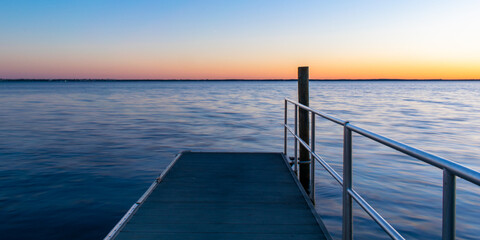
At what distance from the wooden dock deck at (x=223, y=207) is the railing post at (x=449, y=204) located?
5.66 feet

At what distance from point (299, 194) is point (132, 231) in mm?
1894

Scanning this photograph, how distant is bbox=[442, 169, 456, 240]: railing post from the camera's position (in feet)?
4.33

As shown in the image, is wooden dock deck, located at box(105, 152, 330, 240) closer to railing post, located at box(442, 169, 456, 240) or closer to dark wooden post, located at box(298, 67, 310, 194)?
dark wooden post, located at box(298, 67, 310, 194)

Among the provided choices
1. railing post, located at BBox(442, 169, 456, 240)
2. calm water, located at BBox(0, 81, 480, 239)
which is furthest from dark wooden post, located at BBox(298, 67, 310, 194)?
railing post, located at BBox(442, 169, 456, 240)

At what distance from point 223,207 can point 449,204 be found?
2.73m

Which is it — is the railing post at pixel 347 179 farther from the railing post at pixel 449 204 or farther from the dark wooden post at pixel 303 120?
the dark wooden post at pixel 303 120

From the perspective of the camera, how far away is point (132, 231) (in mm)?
3152

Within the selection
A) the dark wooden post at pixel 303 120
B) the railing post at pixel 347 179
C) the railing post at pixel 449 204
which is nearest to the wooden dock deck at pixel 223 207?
the railing post at pixel 347 179

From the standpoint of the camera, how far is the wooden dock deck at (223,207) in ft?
10.3

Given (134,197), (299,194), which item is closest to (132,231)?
(299,194)

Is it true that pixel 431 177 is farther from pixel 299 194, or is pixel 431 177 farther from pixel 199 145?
pixel 199 145

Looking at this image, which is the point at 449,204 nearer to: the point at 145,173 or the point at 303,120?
the point at 303,120

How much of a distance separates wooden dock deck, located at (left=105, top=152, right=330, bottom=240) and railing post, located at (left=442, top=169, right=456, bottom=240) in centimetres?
172

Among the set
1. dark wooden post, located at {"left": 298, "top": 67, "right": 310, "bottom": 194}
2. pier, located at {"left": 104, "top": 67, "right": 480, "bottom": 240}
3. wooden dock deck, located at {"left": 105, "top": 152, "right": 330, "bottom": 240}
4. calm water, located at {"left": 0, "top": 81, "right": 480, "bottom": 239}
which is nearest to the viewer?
pier, located at {"left": 104, "top": 67, "right": 480, "bottom": 240}
